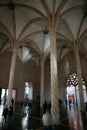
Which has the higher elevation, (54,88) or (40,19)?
(40,19)

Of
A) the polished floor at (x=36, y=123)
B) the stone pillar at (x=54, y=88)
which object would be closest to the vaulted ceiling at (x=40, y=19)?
the stone pillar at (x=54, y=88)

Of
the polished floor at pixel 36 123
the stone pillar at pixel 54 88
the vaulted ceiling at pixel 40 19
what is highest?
the vaulted ceiling at pixel 40 19

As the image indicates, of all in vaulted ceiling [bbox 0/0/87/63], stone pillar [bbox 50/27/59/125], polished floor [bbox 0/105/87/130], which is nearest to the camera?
polished floor [bbox 0/105/87/130]

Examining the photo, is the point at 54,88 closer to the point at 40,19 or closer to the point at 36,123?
the point at 36,123

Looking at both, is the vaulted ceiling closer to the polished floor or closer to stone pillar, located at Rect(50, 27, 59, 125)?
stone pillar, located at Rect(50, 27, 59, 125)

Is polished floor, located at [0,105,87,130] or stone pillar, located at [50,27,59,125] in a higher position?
stone pillar, located at [50,27,59,125]

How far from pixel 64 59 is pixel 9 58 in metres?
12.1

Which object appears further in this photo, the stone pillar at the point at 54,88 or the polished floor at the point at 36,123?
the stone pillar at the point at 54,88

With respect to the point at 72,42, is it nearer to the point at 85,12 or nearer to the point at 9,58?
the point at 85,12

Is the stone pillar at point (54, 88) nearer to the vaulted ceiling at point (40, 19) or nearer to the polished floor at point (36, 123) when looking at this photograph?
the polished floor at point (36, 123)

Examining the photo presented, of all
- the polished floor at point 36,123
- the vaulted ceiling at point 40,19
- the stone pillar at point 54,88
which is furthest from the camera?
the vaulted ceiling at point 40,19

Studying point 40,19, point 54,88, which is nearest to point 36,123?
point 54,88

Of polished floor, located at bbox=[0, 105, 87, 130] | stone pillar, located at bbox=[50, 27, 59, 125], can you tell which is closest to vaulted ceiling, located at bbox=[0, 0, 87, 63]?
stone pillar, located at bbox=[50, 27, 59, 125]

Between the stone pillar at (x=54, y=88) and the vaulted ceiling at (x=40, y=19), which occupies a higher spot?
the vaulted ceiling at (x=40, y=19)
